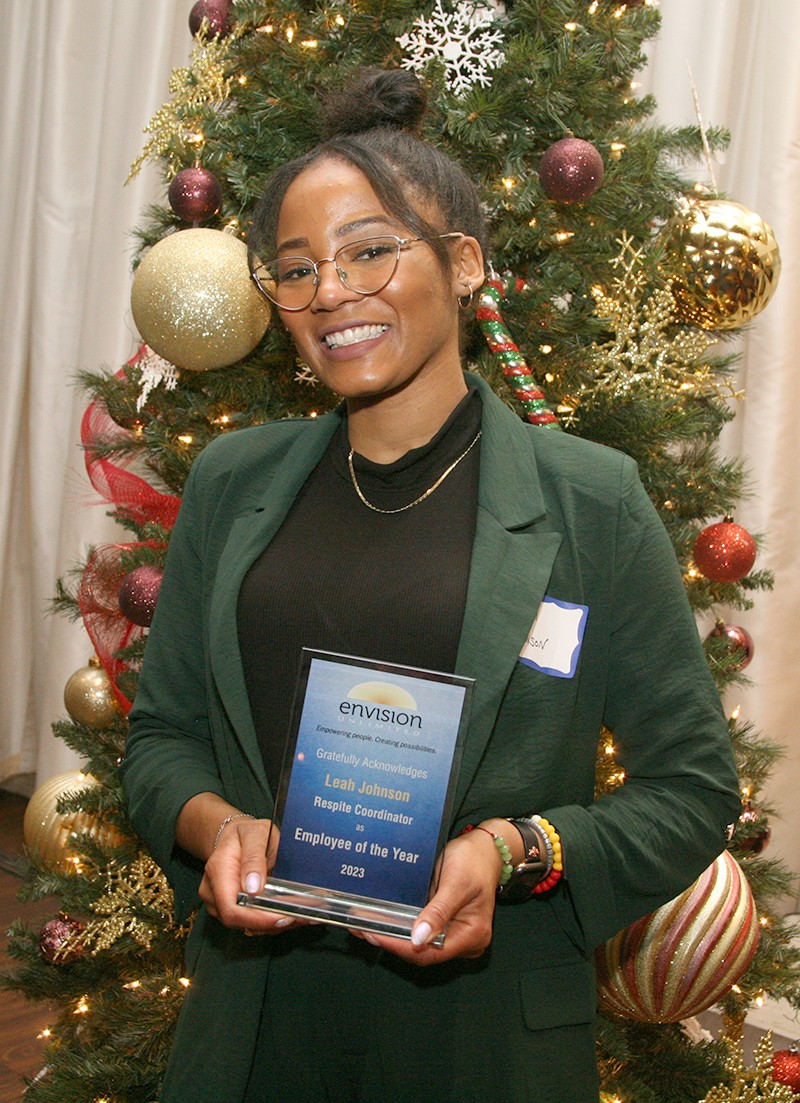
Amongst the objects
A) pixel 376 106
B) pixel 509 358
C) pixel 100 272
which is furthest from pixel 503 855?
pixel 100 272

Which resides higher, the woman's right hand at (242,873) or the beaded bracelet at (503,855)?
the beaded bracelet at (503,855)

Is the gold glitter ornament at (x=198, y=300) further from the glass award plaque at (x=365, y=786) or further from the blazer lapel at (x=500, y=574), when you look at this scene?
the glass award plaque at (x=365, y=786)

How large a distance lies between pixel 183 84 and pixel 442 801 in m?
1.74

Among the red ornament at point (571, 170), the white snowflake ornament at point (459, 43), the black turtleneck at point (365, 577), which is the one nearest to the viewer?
the black turtleneck at point (365, 577)

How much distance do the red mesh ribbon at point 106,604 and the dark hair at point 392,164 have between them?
3.24 ft

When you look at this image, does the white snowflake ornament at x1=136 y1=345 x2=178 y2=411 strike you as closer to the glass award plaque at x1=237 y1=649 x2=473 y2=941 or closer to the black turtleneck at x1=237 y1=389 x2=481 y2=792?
the black turtleneck at x1=237 y1=389 x2=481 y2=792

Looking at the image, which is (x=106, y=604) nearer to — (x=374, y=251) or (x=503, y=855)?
(x=374, y=251)

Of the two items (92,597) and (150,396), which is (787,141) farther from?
(92,597)

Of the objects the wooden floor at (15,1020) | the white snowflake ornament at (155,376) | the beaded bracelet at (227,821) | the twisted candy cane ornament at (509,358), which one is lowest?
the wooden floor at (15,1020)

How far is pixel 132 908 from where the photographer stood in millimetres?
2084

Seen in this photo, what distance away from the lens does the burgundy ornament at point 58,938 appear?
85.7 inches

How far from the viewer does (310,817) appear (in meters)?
1.01

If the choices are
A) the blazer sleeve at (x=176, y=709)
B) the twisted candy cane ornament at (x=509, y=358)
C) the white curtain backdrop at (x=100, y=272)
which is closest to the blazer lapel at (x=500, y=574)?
the blazer sleeve at (x=176, y=709)

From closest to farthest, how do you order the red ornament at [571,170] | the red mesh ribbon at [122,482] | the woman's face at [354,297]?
the woman's face at [354,297] < the red ornament at [571,170] < the red mesh ribbon at [122,482]
